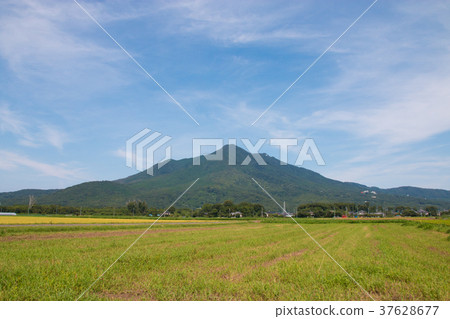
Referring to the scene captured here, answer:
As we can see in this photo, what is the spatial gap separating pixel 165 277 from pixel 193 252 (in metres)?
6.30

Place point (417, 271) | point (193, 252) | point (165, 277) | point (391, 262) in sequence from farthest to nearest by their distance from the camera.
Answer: point (193, 252) < point (391, 262) < point (417, 271) < point (165, 277)

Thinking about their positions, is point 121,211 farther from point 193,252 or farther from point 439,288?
point 439,288

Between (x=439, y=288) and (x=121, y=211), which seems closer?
(x=439, y=288)

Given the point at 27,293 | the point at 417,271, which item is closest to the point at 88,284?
the point at 27,293

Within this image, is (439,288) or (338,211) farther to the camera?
(338,211)

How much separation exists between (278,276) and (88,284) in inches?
214

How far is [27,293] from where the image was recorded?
7148 mm

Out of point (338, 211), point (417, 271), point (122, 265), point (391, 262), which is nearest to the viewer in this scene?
point (417, 271)

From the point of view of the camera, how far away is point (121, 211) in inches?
4449
